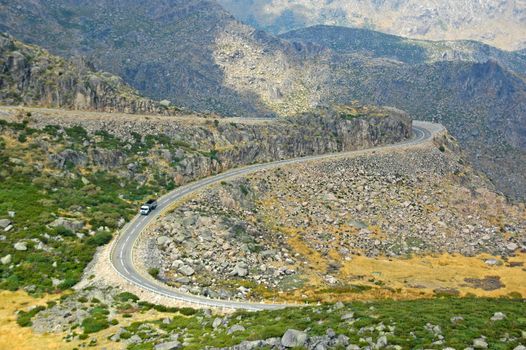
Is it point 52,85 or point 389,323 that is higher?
point 52,85

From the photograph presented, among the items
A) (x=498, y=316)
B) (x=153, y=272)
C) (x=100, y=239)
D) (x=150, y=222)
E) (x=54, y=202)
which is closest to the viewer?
(x=498, y=316)

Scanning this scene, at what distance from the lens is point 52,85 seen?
5157 inches

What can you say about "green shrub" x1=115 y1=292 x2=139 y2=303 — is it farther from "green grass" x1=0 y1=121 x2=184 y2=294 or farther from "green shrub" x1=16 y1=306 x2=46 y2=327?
"green shrub" x1=16 y1=306 x2=46 y2=327

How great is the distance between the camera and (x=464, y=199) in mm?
132375

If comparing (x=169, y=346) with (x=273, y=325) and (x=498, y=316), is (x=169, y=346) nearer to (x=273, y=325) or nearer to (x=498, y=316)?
(x=273, y=325)

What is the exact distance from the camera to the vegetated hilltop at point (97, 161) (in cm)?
7275

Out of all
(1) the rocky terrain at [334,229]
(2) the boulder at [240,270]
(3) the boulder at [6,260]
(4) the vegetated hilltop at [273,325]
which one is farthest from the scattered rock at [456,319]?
(3) the boulder at [6,260]

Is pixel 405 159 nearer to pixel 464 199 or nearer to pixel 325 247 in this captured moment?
pixel 464 199

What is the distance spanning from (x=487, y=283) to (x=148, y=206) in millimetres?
63583

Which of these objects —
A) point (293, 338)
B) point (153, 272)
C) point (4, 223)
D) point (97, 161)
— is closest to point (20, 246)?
point (4, 223)

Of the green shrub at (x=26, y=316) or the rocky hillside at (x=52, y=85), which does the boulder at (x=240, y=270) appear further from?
the rocky hillside at (x=52, y=85)

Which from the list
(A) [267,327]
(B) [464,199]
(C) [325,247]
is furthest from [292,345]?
(B) [464,199]

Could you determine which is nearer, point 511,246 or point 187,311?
point 187,311

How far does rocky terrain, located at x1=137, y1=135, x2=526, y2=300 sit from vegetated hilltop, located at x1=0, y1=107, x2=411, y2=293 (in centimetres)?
1140
